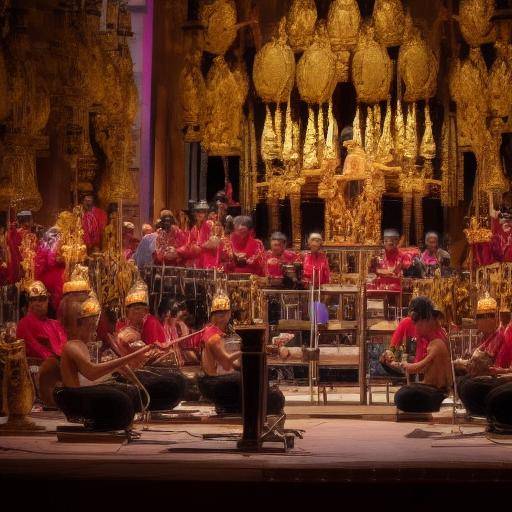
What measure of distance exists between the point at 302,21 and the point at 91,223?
17.3 feet

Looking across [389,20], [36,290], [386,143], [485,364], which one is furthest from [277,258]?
[485,364]

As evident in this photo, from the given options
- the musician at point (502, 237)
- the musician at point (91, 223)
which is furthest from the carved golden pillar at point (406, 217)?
the musician at point (91, 223)

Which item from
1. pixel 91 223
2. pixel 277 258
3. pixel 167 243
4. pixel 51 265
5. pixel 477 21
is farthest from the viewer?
pixel 477 21

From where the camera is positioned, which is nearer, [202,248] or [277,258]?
[202,248]

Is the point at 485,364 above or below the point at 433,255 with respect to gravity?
below

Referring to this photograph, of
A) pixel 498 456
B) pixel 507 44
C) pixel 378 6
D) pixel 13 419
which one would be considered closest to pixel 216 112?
pixel 378 6

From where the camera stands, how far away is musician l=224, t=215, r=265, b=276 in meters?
16.0

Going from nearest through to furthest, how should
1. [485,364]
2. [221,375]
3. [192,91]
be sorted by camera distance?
1. [485,364]
2. [221,375]
3. [192,91]

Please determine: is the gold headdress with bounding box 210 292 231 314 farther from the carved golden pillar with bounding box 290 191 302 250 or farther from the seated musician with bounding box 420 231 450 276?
the carved golden pillar with bounding box 290 191 302 250

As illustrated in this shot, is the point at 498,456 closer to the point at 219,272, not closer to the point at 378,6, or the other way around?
the point at 219,272

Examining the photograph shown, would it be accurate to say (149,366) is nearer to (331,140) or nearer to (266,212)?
(331,140)

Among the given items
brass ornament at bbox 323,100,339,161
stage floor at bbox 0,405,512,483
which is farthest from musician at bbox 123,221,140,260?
stage floor at bbox 0,405,512,483

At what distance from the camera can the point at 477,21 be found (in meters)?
18.6

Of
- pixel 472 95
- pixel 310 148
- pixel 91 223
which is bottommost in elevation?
pixel 91 223
